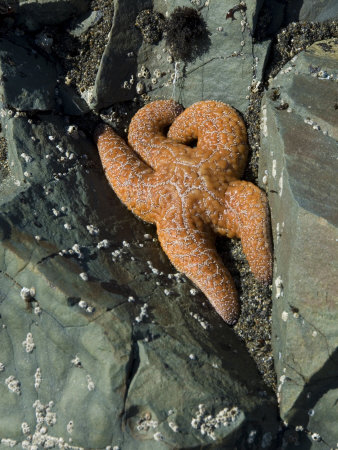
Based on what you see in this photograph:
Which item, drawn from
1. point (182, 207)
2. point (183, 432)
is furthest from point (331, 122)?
point (183, 432)

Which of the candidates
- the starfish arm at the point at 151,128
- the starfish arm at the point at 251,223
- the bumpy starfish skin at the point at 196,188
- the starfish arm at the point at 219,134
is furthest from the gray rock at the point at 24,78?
the starfish arm at the point at 251,223

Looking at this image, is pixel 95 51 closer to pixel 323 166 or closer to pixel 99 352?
pixel 323 166

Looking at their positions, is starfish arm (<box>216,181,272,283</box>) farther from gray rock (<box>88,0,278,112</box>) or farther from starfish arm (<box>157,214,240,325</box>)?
gray rock (<box>88,0,278,112</box>)

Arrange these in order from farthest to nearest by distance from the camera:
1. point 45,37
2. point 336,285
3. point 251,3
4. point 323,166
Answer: point 45,37
point 251,3
point 323,166
point 336,285

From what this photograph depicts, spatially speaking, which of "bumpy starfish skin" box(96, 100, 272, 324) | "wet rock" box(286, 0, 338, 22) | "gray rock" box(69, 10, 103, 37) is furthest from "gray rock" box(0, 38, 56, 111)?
"wet rock" box(286, 0, 338, 22)

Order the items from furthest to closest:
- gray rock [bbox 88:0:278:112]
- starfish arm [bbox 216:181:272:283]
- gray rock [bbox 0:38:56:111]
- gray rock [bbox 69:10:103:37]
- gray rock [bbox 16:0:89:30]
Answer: gray rock [bbox 69:10:103:37] → gray rock [bbox 16:0:89:30] → gray rock [bbox 88:0:278:112] → gray rock [bbox 0:38:56:111] → starfish arm [bbox 216:181:272:283]

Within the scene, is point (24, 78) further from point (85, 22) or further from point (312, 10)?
point (312, 10)

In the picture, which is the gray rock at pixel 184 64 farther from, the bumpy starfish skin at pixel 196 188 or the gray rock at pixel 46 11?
the gray rock at pixel 46 11
